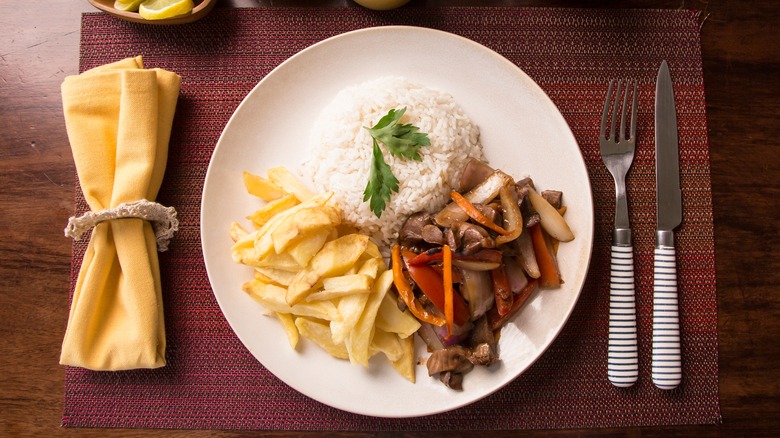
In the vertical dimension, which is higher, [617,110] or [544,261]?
[617,110]

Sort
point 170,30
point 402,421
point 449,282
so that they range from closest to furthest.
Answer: point 449,282 → point 402,421 → point 170,30

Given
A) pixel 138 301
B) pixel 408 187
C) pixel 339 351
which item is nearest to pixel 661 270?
pixel 408 187

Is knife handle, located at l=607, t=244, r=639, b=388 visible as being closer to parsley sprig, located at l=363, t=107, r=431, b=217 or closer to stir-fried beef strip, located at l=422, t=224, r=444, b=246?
stir-fried beef strip, located at l=422, t=224, r=444, b=246

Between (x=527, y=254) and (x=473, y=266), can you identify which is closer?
(x=473, y=266)

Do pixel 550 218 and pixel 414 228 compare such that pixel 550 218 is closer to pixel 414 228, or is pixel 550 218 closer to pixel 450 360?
pixel 414 228

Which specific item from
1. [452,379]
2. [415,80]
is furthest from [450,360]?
[415,80]

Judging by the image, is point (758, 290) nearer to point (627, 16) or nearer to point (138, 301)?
point (627, 16)

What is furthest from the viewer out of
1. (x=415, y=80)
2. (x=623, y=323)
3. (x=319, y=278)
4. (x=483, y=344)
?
(x=415, y=80)
